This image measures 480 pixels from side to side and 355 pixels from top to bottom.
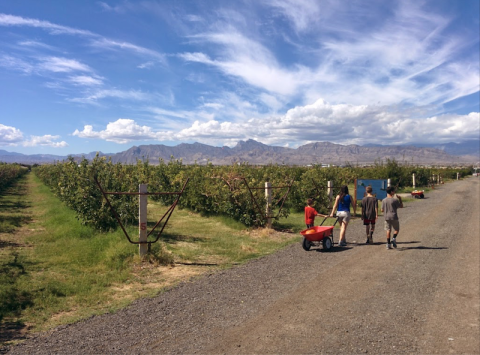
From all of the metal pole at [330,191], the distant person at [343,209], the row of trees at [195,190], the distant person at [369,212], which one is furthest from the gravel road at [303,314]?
the metal pole at [330,191]

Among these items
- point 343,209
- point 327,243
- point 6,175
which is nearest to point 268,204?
point 343,209

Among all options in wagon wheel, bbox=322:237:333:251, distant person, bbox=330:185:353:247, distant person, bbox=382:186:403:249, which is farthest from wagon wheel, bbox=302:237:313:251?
distant person, bbox=382:186:403:249

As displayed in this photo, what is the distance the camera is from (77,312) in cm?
533

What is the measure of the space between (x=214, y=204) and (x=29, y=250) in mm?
6917

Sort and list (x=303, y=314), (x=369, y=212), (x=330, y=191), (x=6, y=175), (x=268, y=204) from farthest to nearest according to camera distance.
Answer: (x=6, y=175) → (x=330, y=191) → (x=268, y=204) → (x=369, y=212) → (x=303, y=314)

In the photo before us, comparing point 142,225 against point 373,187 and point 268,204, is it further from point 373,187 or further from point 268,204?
point 373,187

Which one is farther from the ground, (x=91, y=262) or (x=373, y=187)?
(x=373, y=187)

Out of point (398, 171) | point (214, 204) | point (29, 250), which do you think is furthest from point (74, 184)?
point (398, 171)

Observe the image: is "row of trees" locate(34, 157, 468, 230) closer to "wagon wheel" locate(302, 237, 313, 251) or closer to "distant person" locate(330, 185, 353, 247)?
"distant person" locate(330, 185, 353, 247)

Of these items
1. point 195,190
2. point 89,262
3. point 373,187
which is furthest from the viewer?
point 373,187

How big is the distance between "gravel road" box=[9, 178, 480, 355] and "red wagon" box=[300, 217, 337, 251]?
812 millimetres

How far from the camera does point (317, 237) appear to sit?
30.3 feet

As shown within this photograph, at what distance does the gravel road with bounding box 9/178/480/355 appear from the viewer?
4.21 metres

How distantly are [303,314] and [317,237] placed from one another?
4.26m
